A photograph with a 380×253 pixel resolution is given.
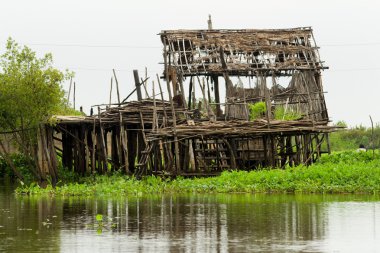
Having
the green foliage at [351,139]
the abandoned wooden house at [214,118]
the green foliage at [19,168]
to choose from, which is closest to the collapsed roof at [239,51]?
the abandoned wooden house at [214,118]

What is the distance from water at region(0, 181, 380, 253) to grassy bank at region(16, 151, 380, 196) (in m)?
1.07

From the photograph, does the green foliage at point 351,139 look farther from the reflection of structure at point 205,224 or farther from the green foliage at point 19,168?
the reflection of structure at point 205,224

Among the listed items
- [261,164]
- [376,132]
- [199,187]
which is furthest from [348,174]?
[376,132]

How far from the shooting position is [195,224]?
21047mm

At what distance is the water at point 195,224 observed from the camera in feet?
57.8

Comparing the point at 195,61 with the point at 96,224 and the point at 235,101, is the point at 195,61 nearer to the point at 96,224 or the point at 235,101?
the point at 235,101

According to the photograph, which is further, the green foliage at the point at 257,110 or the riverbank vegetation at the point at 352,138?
the riverbank vegetation at the point at 352,138

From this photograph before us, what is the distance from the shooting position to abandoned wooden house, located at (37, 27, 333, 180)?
1321 inches

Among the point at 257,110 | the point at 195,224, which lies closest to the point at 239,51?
the point at 257,110

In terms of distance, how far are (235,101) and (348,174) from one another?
30.9 ft

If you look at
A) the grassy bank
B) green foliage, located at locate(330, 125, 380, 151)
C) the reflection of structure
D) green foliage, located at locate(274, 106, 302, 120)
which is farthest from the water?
green foliage, located at locate(330, 125, 380, 151)

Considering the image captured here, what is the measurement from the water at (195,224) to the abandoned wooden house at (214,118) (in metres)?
5.11

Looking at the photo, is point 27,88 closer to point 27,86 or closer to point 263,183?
point 27,86

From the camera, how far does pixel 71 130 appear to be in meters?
38.2
